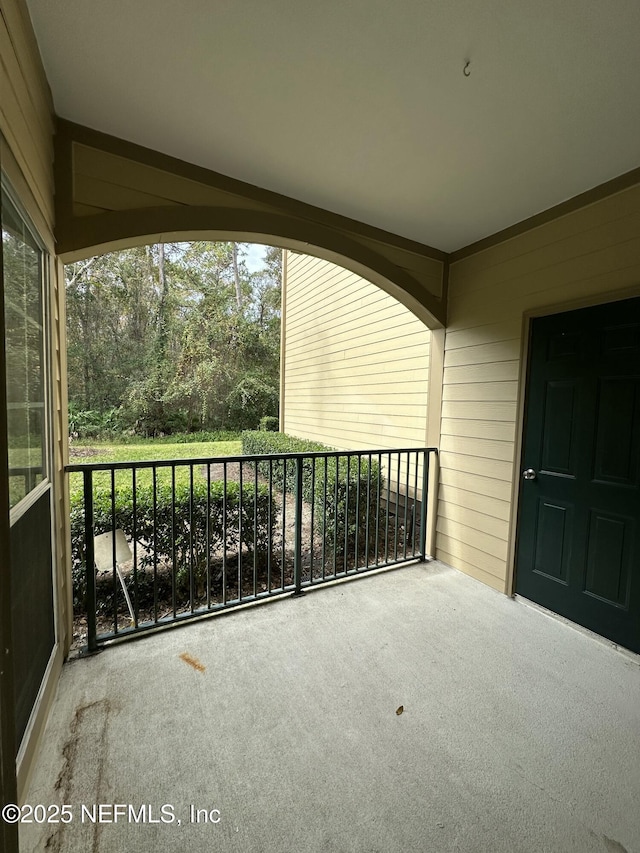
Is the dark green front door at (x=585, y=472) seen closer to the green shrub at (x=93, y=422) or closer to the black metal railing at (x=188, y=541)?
the black metal railing at (x=188, y=541)

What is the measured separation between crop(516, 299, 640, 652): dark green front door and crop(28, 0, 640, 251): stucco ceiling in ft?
Result: 2.90

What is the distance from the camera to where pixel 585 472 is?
2158 millimetres

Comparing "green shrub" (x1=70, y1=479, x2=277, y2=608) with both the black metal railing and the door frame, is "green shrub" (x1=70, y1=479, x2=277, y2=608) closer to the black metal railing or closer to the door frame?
the black metal railing

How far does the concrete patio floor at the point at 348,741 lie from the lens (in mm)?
1110

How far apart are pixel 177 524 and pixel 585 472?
9.05 feet

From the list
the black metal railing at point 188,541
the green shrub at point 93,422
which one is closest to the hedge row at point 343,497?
the black metal railing at point 188,541

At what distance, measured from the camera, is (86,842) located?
3.49 ft

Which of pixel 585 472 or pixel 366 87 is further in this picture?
pixel 585 472

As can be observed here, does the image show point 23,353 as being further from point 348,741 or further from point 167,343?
point 167,343

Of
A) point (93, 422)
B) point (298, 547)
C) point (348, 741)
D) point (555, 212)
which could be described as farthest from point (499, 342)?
point (93, 422)

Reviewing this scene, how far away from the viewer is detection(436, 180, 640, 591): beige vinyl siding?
205cm

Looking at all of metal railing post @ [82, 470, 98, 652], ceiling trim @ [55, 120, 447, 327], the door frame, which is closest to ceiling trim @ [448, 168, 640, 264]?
the door frame

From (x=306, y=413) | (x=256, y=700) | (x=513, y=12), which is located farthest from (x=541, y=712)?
(x=306, y=413)


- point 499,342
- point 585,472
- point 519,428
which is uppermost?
point 499,342
